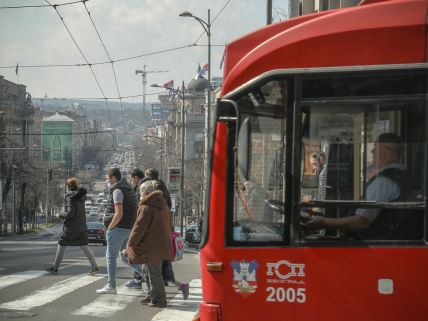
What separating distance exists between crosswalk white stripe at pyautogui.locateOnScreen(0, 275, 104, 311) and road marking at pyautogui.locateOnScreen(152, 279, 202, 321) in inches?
62.9

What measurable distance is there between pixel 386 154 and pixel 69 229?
866 cm

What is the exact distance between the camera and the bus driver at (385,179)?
553 cm

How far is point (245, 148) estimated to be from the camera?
5711 mm

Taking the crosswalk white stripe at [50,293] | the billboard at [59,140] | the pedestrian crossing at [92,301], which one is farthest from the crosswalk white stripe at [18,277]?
the billboard at [59,140]

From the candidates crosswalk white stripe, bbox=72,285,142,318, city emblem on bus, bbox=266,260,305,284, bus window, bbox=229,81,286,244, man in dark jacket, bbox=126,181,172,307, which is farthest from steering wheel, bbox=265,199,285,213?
man in dark jacket, bbox=126,181,172,307

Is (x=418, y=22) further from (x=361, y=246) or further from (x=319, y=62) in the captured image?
(x=361, y=246)

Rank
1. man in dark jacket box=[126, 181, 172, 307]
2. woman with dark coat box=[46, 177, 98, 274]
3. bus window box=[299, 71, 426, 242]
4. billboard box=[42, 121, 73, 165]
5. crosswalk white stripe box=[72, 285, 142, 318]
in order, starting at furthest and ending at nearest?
billboard box=[42, 121, 73, 165], woman with dark coat box=[46, 177, 98, 274], man in dark jacket box=[126, 181, 172, 307], crosswalk white stripe box=[72, 285, 142, 318], bus window box=[299, 71, 426, 242]

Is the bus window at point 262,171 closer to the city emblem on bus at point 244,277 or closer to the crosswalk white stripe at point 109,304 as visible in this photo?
the city emblem on bus at point 244,277

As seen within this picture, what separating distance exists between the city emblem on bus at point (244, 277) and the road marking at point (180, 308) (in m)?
3.39

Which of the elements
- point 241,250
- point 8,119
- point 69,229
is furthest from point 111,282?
point 8,119

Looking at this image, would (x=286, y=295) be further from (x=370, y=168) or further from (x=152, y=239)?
(x=152, y=239)

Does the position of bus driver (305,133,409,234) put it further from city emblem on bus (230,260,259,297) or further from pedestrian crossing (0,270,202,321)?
pedestrian crossing (0,270,202,321)

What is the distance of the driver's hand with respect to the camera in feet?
18.5

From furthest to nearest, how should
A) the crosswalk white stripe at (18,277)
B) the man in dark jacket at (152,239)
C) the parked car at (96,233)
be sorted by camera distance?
the parked car at (96,233) → the crosswalk white stripe at (18,277) → the man in dark jacket at (152,239)
